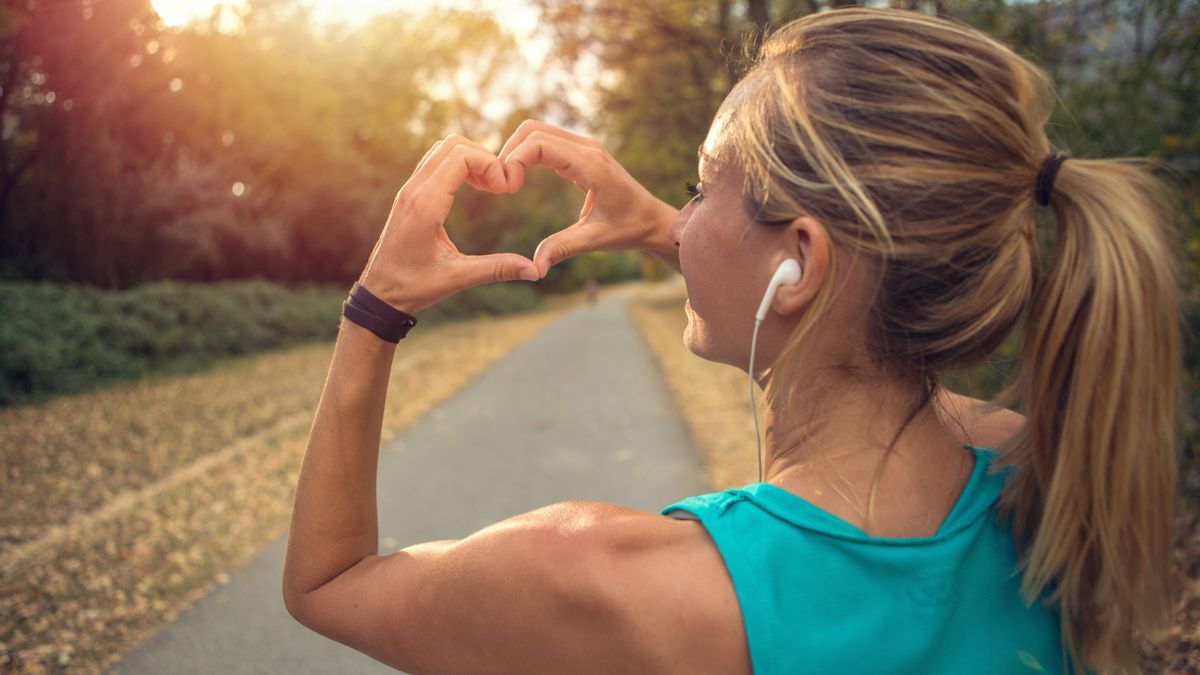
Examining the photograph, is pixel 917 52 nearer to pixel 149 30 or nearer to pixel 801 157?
pixel 801 157

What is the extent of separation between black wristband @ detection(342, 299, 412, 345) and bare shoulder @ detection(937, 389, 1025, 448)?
0.90 m

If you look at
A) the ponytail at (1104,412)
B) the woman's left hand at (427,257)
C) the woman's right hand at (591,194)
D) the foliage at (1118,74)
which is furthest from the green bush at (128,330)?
the ponytail at (1104,412)

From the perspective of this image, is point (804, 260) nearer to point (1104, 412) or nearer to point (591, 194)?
point (1104, 412)

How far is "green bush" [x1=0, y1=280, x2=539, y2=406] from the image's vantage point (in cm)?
1033

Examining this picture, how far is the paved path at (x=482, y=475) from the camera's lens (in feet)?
12.6

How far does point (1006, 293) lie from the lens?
1226 millimetres

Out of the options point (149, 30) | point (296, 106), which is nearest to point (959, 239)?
point (149, 30)

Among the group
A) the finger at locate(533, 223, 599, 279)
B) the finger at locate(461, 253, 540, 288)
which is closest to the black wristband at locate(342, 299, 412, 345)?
the finger at locate(461, 253, 540, 288)

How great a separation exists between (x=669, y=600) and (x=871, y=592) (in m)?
0.27

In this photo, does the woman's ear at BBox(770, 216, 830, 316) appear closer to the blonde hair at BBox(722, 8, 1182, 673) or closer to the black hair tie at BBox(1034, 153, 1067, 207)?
the blonde hair at BBox(722, 8, 1182, 673)

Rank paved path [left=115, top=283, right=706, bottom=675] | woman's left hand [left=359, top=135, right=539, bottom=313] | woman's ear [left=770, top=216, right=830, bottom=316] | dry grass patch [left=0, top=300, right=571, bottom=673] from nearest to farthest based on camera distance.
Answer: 1. woman's ear [left=770, top=216, right=830, bottom=316]
2. woman's left hand [left=359, top=135, right=539, bottom=313]
3. paved path [left=115, top=283, right=706, bottom=675]
4. dry grass patch [left=0, top=300, right=571, bottom=673]

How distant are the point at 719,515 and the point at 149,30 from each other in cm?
1675

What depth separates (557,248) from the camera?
145cm

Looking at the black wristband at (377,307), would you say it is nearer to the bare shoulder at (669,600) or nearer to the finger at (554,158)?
the finger at (554,158)
